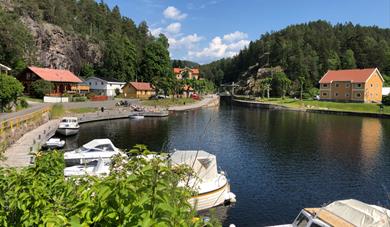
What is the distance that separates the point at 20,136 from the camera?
137 ft

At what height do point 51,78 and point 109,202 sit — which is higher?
point 51,78

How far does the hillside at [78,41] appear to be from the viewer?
10631 centimetres

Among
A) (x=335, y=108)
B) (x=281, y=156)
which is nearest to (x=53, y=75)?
(x=281, y=156)

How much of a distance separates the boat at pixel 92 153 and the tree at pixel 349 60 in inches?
5665

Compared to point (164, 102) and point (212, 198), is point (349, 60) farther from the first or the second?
point (212, 198)

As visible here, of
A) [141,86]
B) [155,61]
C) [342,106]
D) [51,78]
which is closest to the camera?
[51,78]

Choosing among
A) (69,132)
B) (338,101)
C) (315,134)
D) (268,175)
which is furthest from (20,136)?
(338,101)

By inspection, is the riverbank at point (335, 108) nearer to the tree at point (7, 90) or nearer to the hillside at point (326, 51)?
the hillside at point (326, 51)

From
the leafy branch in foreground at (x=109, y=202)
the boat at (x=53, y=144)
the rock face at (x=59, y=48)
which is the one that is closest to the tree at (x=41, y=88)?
the rock face at (x=59, y=48)

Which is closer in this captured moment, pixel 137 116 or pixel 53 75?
pixel 137 116

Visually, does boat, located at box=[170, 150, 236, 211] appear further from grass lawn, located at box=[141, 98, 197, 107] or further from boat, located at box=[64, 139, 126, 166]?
grass lawn, located at box=[141, 98, 197, 107]

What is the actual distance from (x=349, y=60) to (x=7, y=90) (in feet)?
466

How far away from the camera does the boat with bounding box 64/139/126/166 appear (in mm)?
32875

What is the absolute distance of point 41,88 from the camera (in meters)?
83.2
